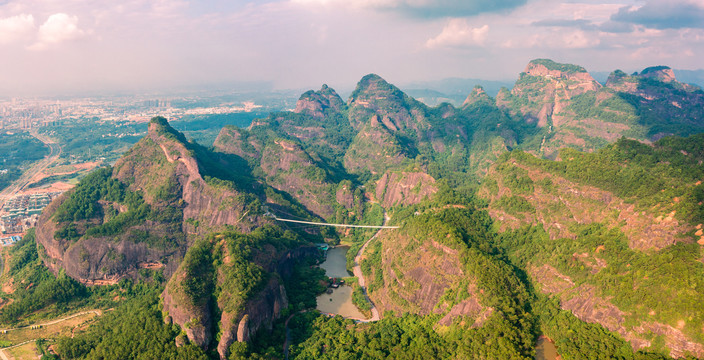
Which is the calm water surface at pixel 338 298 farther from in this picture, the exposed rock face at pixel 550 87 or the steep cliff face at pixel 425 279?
the exposed rock face at pixel 550 87

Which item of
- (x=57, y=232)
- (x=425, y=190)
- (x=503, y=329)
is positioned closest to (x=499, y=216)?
(x=425, y=190)

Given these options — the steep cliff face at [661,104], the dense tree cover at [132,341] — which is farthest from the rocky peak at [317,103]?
the dense tree cover at [132,341]

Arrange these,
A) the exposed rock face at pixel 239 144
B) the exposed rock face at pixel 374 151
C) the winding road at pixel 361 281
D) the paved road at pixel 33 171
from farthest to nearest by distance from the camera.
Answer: the exposed rock face at pixel 374 151
the exposed rock face at pixel 239 144
the paved road at pixel 33 171
the winding road at pixel 361 281

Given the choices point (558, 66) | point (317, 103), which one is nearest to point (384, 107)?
point (317, 103)

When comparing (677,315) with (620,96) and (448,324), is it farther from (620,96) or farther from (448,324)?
(620,96)

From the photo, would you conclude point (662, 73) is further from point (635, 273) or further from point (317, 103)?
point (635, 273)
